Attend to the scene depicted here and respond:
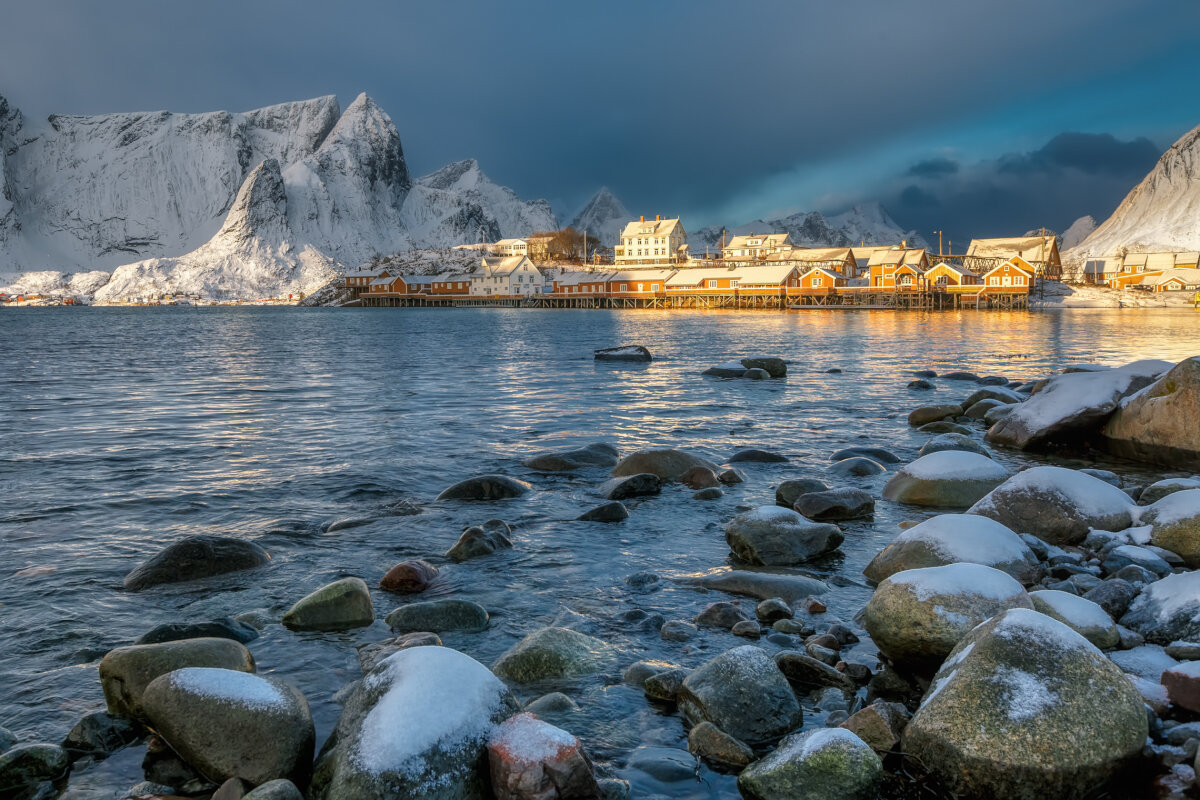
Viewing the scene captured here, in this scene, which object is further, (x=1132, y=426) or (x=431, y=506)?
(x=1132, y=426)

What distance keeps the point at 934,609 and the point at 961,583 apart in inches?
12.3

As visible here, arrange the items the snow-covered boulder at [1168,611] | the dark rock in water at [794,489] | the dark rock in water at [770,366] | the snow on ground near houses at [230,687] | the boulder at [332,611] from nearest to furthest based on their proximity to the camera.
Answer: the snow on ground near houses at [230,687] < the snow-covered boulder at [1168,611] < the boulder at [332,611] < the dark rock in water at [794,489] < the dark rock in water at [770,366]

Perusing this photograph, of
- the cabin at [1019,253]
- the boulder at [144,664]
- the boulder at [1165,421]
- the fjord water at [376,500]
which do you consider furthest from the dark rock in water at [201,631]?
the cabin at [1019,253]

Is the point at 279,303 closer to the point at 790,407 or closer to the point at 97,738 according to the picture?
the point at 790,407

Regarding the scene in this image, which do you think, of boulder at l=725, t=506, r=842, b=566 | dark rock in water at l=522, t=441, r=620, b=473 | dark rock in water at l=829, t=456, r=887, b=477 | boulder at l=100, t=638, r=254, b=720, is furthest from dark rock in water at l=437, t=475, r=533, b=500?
boulder at l=100, t=638, r=254, b=720

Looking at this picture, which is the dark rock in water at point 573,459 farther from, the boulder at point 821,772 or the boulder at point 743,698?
the boulder at point 821,772

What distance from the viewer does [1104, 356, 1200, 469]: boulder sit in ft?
37.2

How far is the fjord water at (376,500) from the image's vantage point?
5859 mm

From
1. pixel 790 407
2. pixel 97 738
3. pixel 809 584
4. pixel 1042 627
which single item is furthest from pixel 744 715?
pixel 790 407

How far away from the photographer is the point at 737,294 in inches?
4006

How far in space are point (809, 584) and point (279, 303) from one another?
177 metres

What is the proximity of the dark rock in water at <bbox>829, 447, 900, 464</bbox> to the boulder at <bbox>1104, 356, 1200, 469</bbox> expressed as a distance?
11.6 feet

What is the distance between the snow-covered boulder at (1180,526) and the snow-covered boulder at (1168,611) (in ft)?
4.85

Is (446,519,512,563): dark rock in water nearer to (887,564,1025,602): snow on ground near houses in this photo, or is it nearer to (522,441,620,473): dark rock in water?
(522,441,620,473): dark rock in water
